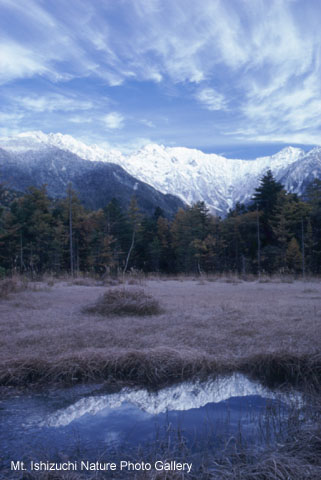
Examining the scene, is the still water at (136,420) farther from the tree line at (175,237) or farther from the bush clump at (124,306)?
the tree line at (175,237)

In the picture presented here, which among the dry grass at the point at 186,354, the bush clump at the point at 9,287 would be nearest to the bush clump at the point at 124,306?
the dry grass at the point at 186,354

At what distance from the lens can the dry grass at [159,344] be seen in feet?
13.1

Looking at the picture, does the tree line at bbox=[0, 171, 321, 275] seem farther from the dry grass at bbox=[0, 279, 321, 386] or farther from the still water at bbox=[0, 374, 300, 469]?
the still water at bbox=[0, 374, 300, 469]

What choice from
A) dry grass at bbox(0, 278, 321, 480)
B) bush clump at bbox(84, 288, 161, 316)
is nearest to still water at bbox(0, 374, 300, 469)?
dry grass at bbox(0, 278, 321, 480)

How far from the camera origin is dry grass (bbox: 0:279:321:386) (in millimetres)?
4004

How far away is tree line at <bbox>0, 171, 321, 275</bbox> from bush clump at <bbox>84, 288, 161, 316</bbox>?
18.4m

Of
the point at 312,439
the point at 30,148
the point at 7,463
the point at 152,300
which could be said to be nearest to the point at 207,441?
the point at 312,439

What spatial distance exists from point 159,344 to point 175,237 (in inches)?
1222

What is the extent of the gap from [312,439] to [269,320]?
13.1 feet

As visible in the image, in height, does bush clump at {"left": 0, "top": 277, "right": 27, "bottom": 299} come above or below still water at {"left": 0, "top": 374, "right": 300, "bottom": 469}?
above

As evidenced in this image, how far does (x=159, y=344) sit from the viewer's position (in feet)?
16.0

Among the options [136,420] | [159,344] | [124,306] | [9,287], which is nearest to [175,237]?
[9,287]

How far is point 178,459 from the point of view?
2316 millimetres

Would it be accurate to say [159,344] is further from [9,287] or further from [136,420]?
[9,287]
